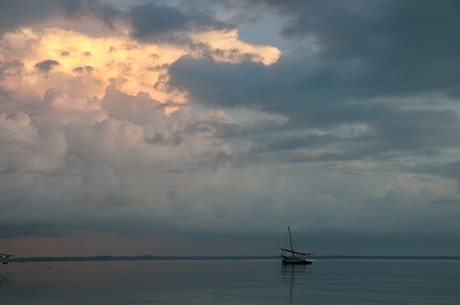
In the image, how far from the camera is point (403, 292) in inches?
3932

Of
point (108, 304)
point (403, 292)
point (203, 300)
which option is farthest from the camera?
point (403, 292)

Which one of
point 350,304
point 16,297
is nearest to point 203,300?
point 350,304

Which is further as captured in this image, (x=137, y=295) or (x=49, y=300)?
(x=137, y=295)

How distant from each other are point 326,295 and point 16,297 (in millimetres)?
47679

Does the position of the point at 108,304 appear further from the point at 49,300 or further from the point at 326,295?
the point at 326,295

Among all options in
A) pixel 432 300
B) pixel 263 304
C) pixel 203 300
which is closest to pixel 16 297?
pixel 203 300

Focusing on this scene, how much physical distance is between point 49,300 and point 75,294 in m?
12.2

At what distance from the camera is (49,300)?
81.0 metres

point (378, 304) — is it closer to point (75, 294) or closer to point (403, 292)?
point (403, 292)

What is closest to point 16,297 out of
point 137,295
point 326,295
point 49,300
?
point 49,300

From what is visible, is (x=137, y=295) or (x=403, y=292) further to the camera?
(x=403, y=292)

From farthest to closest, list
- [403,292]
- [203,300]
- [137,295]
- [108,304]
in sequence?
[403,292] → [137,295] → [203,300] → [108,304]

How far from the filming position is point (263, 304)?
250ft

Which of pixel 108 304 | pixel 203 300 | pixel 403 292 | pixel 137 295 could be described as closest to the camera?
pixel 108 304
